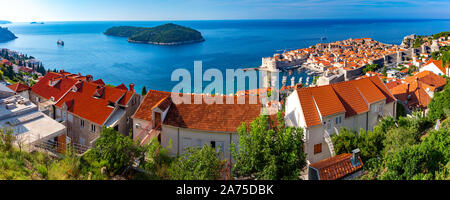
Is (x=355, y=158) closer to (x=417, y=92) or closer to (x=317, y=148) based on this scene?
(x=317, y=148)

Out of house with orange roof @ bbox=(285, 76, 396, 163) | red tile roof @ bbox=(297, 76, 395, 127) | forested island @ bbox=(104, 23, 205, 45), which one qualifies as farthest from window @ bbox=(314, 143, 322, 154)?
forested island @ bbox=(104, 23, 205, 45)

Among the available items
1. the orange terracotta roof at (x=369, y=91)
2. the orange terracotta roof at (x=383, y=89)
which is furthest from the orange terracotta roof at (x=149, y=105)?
the orange terracotta roof at (x=383, y=89)

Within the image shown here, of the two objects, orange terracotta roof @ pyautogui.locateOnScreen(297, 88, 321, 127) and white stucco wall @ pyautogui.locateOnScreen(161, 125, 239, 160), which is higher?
orange terracotta roof @ pyautogui.locateOnScreen(297, 88, 321, 127)

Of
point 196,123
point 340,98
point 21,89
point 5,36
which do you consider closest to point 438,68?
point 340,98

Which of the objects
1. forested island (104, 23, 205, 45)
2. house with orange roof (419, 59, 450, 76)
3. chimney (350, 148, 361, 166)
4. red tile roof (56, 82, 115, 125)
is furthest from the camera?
forested island (104, 23, 205, 45)

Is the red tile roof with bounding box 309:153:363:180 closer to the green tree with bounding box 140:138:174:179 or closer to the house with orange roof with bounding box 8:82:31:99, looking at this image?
the green tree with bounding box 140:138:174:179

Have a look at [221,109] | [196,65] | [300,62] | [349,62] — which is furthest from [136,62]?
[221,109]
